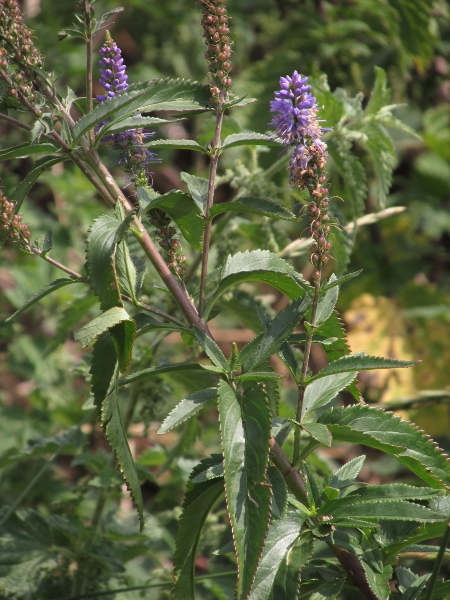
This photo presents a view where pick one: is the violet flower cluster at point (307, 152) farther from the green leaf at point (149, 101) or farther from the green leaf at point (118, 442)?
the green leaf at point (118, 442)

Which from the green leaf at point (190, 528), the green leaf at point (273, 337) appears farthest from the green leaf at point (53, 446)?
the green leaf at point (273, 337)

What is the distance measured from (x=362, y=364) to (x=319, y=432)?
0.35 ft

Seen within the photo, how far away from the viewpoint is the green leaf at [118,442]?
101 centimetres

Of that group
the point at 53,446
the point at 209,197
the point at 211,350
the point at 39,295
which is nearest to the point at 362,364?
the point at 211,350

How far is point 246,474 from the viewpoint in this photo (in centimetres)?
97

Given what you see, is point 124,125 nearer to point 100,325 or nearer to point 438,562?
point 100,325

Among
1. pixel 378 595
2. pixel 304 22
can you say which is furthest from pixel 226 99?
pixel 304 22

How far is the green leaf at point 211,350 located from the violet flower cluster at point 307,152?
0.57 feet

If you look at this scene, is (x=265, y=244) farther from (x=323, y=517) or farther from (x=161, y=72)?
(x=161, y=72)

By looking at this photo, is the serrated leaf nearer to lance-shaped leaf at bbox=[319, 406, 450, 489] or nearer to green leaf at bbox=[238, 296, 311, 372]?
lance-shaped leaf at bbox=[319, 406, 450, 489]

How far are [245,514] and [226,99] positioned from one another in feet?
2.01

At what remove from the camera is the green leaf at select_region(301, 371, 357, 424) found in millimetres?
1119

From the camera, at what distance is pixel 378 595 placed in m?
1.06

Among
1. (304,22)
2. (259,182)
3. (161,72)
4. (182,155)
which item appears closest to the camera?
(259,182)
